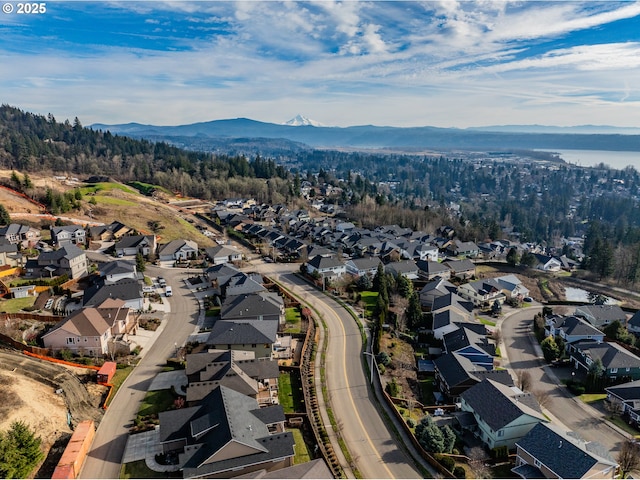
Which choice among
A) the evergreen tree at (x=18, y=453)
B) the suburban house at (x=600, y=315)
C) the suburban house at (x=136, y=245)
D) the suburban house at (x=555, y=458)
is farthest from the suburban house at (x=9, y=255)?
the suburban house at (x=600, y=315)

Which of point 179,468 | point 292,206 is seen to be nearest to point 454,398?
point 179,468

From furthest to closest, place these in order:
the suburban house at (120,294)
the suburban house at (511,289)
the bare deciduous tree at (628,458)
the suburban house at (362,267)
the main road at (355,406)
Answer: the suburban house at (362,267) → the suburban house at (511,289) → the suburban house at (120,294) → the bare deciduous tree at (628,458) → the main road at (355,406)

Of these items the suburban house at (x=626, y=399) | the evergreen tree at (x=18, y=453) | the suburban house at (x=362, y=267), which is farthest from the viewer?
the suburban house at (x=362, y=267)

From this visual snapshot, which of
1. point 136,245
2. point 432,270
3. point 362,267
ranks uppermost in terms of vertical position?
point 136,245

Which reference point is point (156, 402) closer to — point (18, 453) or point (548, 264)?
point (18, 453)

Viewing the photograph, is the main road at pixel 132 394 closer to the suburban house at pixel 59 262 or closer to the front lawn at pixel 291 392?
the front lawn at pixel 291 392

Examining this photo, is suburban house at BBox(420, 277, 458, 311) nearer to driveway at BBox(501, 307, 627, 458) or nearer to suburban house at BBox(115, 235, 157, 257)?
driveway at BBox(501, 307, 627, 458)

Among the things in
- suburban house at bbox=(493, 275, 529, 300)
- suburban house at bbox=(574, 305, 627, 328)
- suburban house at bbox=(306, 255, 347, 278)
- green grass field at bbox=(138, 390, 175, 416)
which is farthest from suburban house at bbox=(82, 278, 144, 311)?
suburban house at bbox=(574, 305, 627, 328)

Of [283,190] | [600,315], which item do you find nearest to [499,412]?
[600,315]
